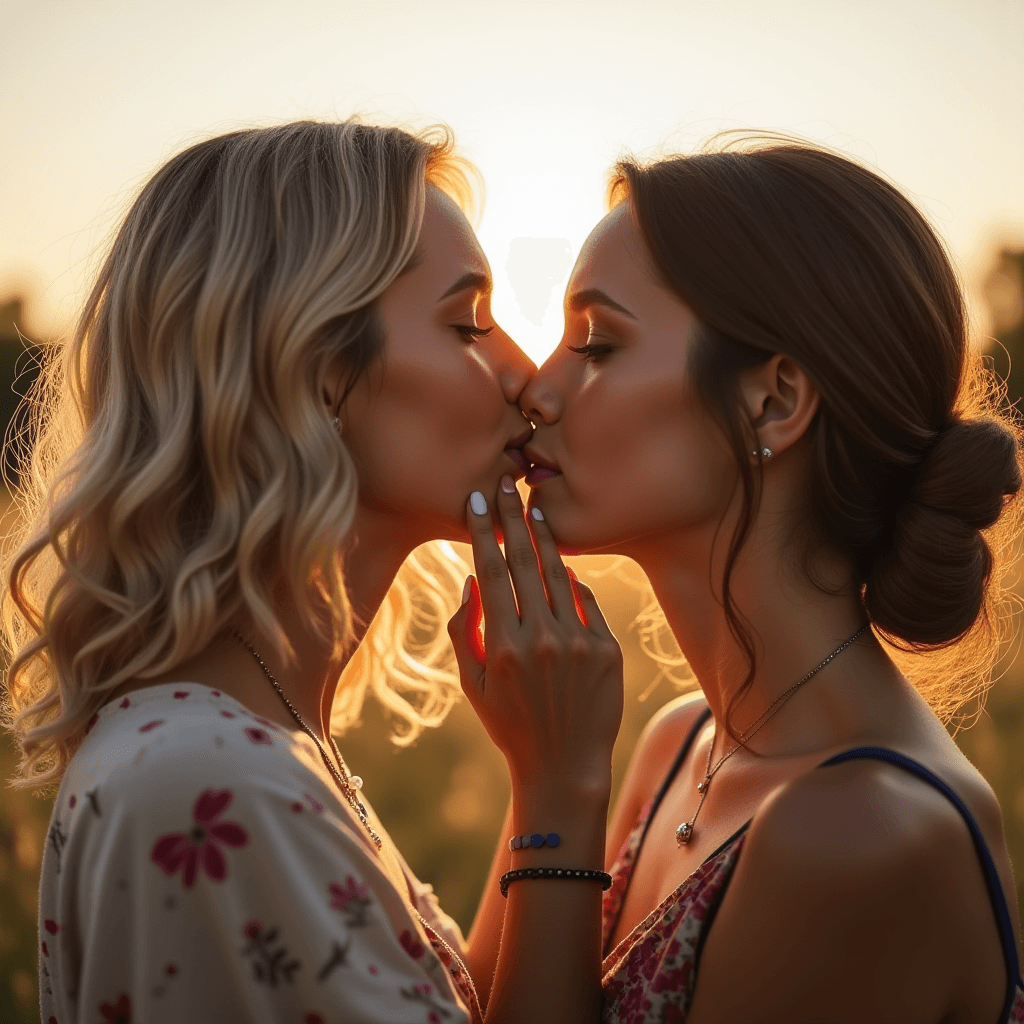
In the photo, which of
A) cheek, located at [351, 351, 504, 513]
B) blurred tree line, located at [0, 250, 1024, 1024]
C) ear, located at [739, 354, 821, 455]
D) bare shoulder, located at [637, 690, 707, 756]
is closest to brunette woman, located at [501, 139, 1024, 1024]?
ear, located at [739, 354, 821, 455]

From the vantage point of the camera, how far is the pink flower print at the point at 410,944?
78.0 inches

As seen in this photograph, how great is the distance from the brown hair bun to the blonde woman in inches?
27.6

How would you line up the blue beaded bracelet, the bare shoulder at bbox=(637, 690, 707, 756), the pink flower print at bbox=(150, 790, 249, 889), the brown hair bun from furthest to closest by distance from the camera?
the bare shoulder at bbox=(637, 690, 707, 756) → the brown hair bun → the blue beaded bracelet → the pink flower print at bbox=(150, 790, 249, 889)

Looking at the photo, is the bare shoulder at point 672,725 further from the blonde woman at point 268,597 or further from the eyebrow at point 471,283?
the eyebrow at point 471,283

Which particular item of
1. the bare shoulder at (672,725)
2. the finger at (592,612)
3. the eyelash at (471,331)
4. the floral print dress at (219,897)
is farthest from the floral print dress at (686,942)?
the eyelash at (471,331)

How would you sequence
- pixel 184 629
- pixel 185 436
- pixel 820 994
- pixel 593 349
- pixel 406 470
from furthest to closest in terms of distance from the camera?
pixel 593 349
pixel 406 470
pixel 185 436
pixel 184 629
pixel 820 994

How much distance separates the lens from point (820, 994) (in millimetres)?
1951

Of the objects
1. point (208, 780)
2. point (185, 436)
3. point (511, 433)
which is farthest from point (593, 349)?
point (208, 780)

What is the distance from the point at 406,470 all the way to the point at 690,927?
123cm

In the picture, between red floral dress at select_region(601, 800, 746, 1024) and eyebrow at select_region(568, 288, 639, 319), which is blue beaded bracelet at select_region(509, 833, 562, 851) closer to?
red floral dress at select_region(601, 800, 746, 1024)

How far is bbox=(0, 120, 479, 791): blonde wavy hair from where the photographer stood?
2.20 metres

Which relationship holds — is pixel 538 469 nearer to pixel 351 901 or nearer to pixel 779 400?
pixel 779 400

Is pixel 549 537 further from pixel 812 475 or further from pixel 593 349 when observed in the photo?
pixel 812 475

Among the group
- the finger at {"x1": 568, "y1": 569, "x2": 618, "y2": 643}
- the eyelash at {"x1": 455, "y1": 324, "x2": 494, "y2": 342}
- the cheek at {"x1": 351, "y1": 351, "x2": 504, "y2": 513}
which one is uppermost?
the eyelash at {"x1": 455, "y1": 324, "x2": 494, "y2": 342}
